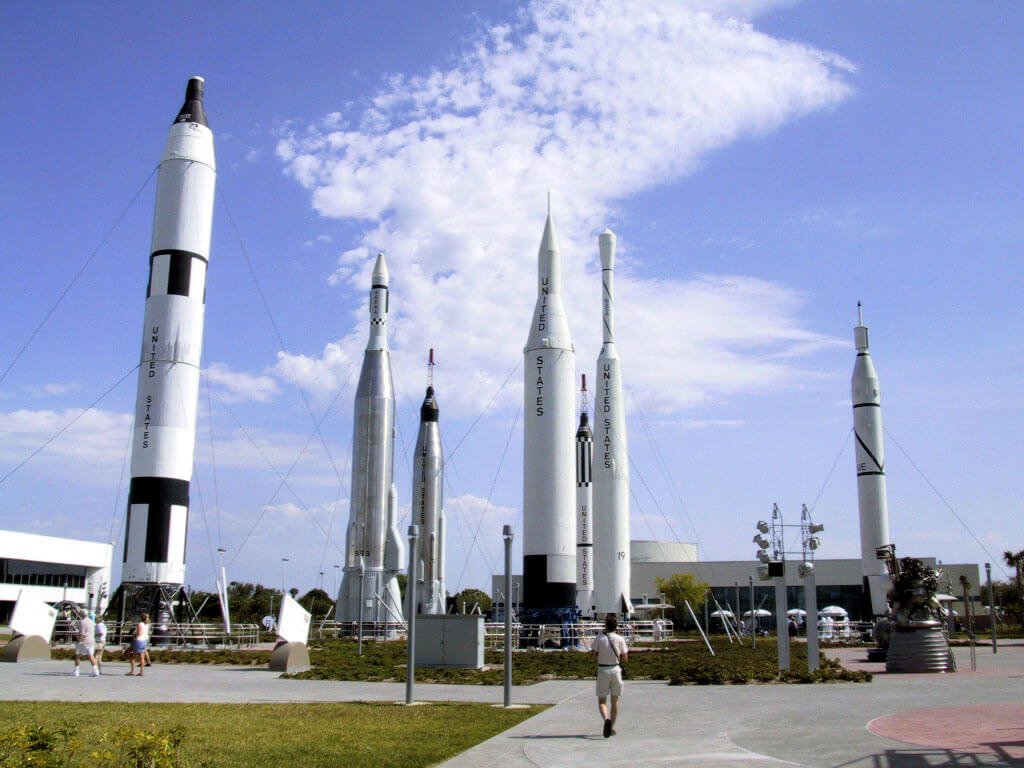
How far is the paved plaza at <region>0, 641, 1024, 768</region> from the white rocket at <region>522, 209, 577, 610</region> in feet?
50.6

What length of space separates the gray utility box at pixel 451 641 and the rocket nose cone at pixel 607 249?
25771mm

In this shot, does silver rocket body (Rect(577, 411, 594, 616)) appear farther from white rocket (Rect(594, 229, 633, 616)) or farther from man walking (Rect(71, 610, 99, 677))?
man walking (Rect(71, 610, 99, 677))

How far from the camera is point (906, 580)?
24359 millimetres

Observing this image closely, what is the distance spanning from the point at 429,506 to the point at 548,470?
17465mm

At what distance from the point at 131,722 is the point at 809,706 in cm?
1003

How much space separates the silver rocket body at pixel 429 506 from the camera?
169 ft

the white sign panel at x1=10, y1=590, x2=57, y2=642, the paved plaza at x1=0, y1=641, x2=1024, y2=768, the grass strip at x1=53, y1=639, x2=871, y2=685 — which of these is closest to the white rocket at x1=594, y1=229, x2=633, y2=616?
the grass strip at x1=53, y1=639, x2=871, y2=685

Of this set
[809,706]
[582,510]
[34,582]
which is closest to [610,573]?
[582,510]

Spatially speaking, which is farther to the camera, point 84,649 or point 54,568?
point 54,568

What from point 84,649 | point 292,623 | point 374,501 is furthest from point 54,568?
point 84,649

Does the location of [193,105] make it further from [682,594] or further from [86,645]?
[682,594]

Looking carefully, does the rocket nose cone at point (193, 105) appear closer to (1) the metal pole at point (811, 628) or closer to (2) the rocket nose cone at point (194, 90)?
(2) the rocket nose cone at point (194, 90)

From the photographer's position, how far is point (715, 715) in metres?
13.7

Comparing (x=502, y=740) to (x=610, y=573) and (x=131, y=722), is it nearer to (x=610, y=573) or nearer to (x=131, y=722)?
(x=131, y=722)
